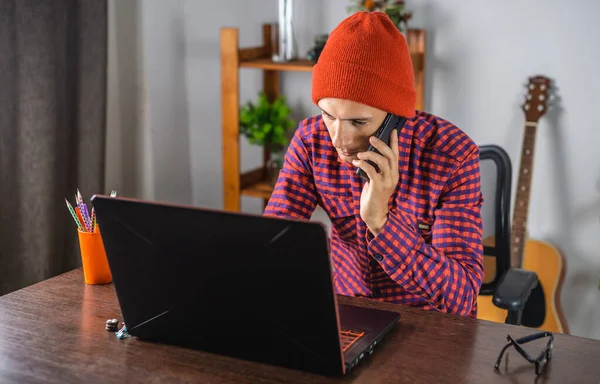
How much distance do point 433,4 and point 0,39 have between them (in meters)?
1.34

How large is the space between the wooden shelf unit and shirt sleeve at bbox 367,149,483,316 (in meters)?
1.04

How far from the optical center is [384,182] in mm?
1293

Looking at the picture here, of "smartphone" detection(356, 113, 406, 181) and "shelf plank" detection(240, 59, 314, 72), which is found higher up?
"shelf plank" detection(240, 59, 314, 72)

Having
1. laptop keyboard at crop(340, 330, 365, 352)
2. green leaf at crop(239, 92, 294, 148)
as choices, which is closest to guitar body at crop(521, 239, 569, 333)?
green leaf at crop(239, 92, 294, 148)

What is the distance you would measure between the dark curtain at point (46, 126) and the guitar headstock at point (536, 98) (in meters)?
1.32

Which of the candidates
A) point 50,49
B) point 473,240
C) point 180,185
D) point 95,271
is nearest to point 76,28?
point 50,49

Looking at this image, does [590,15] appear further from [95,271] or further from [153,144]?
[95,271]

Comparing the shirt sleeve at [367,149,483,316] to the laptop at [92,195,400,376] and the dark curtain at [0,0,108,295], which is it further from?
the dark curtain at [0,0,108,295]

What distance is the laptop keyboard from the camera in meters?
1.09

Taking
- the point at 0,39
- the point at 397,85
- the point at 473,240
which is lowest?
the point at 473,240

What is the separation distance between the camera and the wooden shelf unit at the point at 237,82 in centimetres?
249

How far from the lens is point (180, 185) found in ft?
9.35

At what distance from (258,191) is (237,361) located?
163 centimetres

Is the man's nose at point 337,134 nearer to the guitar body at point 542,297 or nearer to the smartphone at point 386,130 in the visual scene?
the smartphone at point 386,130
